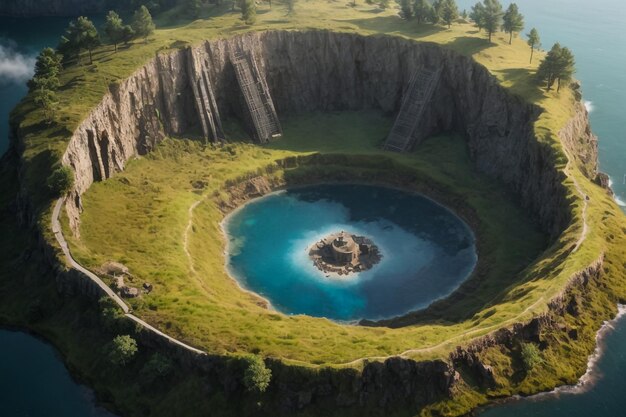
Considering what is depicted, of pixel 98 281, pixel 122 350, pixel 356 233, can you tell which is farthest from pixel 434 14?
pixel 122 350

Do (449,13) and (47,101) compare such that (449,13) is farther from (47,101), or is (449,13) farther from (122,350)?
(122,350)

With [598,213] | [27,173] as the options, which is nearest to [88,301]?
[27,173]

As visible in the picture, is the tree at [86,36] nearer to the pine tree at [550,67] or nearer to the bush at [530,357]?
the pine tree at [550,67]

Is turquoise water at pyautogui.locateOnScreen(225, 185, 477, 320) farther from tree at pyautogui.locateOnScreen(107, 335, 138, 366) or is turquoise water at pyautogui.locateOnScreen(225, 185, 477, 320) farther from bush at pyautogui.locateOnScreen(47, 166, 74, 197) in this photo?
bush at pyautogui.locateOnScreen(47, 166, 74, 197)

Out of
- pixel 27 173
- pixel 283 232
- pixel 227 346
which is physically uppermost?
pixel 27 173

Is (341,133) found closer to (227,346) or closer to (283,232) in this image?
(283,232)
